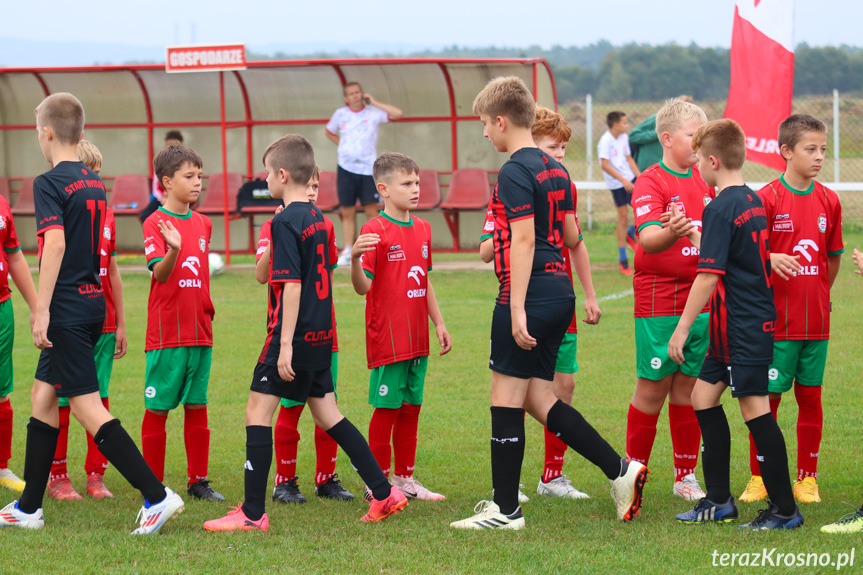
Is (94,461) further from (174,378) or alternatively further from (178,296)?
(178,296)

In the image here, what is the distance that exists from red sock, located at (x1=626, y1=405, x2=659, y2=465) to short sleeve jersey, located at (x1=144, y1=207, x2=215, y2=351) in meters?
2.29

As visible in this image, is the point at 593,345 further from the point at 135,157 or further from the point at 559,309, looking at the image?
the point at 135,157

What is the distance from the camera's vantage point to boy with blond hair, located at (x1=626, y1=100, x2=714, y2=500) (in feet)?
15.2

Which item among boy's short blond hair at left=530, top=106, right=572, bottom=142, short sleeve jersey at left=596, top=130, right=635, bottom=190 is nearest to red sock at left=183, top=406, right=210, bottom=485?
boy's short blond hair at left=530, top=106, right=572, bottom=142

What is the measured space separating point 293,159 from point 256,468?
1453mm

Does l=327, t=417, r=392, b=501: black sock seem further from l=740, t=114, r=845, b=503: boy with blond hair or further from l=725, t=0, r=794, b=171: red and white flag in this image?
l=725, t=0, r=794, b=171: red and white flag

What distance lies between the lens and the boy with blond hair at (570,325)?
478 centimetres

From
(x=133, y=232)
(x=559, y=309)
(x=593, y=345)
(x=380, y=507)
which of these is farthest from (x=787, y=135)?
(x=133, y=232)

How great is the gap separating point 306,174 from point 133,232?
40.4 ft

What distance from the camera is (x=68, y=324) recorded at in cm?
423

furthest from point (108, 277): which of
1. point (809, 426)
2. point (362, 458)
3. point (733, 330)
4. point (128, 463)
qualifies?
point (809, 426)

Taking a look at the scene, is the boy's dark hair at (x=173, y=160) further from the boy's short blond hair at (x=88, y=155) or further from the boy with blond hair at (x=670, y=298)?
the boy with blond hair at (x=670, y=298)

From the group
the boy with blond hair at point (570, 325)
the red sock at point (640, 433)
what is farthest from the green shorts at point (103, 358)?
the red sock at point (640, 433)

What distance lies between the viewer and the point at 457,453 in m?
5.55
